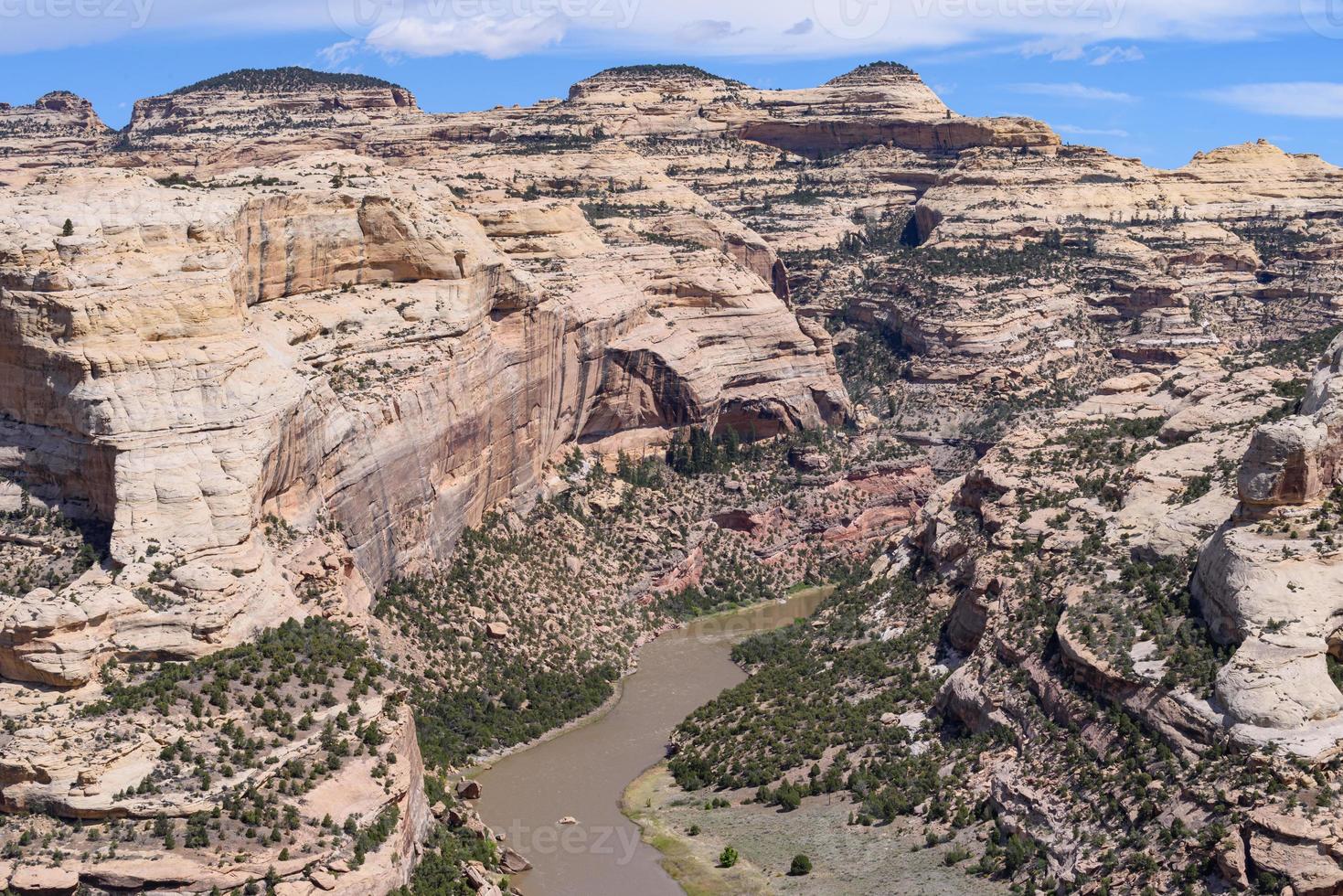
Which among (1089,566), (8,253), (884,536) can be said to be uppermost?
(8,253)

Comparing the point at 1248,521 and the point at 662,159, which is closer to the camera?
the point at 1248,521

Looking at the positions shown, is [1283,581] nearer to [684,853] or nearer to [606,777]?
[684,853]

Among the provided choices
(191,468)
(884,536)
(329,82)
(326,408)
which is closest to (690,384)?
(884,536)

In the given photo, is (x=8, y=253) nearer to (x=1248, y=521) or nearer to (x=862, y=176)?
(x=1248, y=521)

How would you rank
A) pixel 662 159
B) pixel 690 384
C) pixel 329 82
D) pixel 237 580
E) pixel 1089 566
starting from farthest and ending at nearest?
1. pixel 329 82
2. pixel 662 159
3. pixel 690 384
4. pixel 1089 566
5. pixel 237 580

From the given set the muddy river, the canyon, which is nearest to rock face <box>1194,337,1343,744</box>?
the canyon

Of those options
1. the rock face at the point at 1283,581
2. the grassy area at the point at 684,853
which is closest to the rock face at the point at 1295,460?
the rock face at the point at 1283,581

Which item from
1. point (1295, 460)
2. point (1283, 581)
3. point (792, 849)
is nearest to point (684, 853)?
point (792, 849)

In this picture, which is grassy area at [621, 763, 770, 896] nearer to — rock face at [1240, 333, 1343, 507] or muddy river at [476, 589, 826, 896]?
muddy river at [476, 589, 826, 896]
